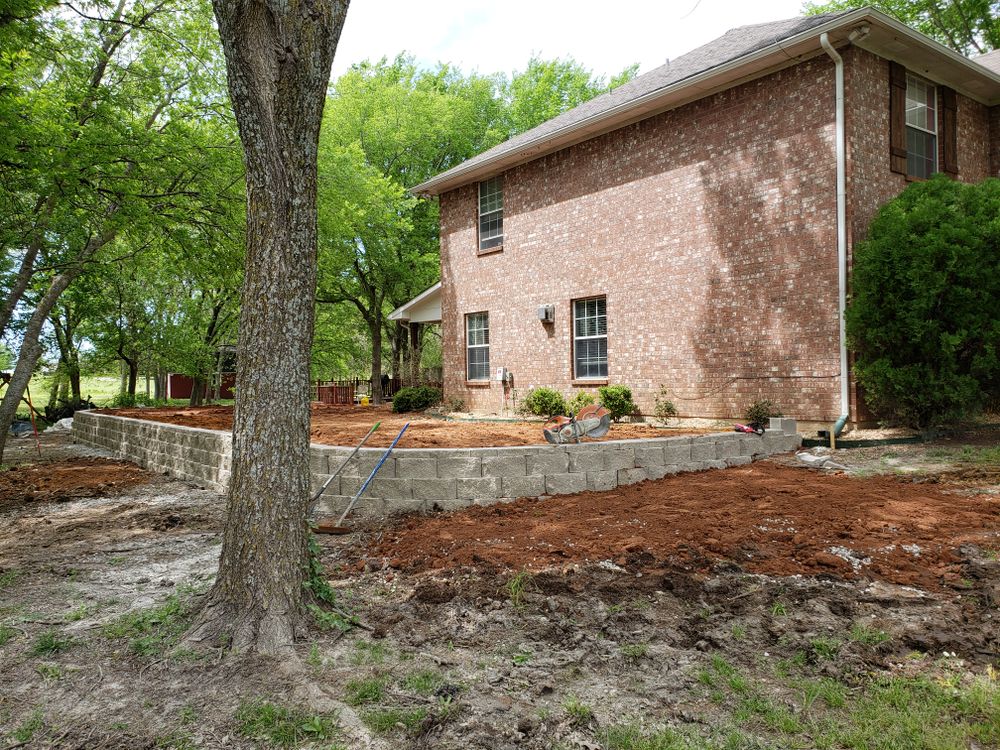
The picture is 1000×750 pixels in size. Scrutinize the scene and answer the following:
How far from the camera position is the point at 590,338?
12734 mm

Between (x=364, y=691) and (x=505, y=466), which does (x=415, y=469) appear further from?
(x=364, y=691)

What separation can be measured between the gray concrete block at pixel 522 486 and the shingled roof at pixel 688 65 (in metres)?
7.29

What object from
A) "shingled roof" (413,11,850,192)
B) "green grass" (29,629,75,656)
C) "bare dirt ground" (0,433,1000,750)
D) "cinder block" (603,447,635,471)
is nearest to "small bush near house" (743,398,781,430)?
"cinder block" (603,447,635,471)

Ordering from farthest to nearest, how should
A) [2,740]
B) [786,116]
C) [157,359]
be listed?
[157,359] < [786,116] < [2,740]

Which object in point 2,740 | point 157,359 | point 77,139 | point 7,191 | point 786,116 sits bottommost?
point 2,740

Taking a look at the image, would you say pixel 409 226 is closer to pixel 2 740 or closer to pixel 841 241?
pixel 841 241

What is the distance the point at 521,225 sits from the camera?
46.1ft

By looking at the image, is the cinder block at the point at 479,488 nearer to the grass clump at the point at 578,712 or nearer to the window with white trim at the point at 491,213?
the grass clump at the point at 578,712

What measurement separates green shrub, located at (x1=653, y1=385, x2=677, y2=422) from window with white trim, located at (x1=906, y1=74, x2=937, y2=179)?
494 cm

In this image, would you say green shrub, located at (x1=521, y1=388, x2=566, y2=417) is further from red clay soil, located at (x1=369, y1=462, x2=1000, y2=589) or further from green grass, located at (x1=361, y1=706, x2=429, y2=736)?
green grass, located at (x1=361, y1=706, x2=429, y2=736)

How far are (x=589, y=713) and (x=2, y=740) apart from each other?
2.22 m

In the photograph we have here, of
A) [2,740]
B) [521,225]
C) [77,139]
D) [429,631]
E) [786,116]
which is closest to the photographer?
[2,740]

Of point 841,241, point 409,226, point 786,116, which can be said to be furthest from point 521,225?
point 409,226

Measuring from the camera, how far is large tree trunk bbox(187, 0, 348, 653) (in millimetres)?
3314
